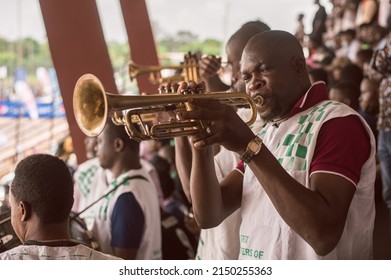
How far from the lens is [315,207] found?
157cm

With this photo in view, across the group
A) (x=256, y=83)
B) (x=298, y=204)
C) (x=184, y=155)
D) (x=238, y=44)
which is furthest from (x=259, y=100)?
(x=238, y=44)

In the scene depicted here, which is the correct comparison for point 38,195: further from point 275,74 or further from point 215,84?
point 215,84

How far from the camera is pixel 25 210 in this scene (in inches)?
76.1

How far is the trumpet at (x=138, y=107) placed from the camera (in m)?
1.68

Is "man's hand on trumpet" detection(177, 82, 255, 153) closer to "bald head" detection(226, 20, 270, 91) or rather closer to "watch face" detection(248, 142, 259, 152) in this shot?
"watch face" detection(248, 142, 259, 152)

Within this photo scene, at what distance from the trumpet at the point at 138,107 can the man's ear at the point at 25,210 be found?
0.32 metres

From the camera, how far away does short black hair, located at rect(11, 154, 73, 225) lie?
6.35ft

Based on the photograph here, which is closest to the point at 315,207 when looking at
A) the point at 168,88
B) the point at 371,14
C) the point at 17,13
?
the point at 168,88

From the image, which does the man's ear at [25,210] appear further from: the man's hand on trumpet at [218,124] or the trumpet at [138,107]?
the man's hand on trumpet at [218,124]

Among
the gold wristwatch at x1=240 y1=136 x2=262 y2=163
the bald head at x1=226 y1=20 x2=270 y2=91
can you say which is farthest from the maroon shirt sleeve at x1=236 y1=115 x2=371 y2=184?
the bald head at x1=226 y1=20 x2=270 y2=91

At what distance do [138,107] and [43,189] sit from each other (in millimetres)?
456

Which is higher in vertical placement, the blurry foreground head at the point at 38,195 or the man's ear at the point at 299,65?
the man's ear at the point at 299,65

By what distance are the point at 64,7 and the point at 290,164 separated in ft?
5.68

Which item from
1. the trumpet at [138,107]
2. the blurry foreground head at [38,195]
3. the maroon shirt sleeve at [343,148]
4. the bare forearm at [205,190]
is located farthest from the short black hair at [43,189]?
the maroon shirt sleeve at [343,148]
